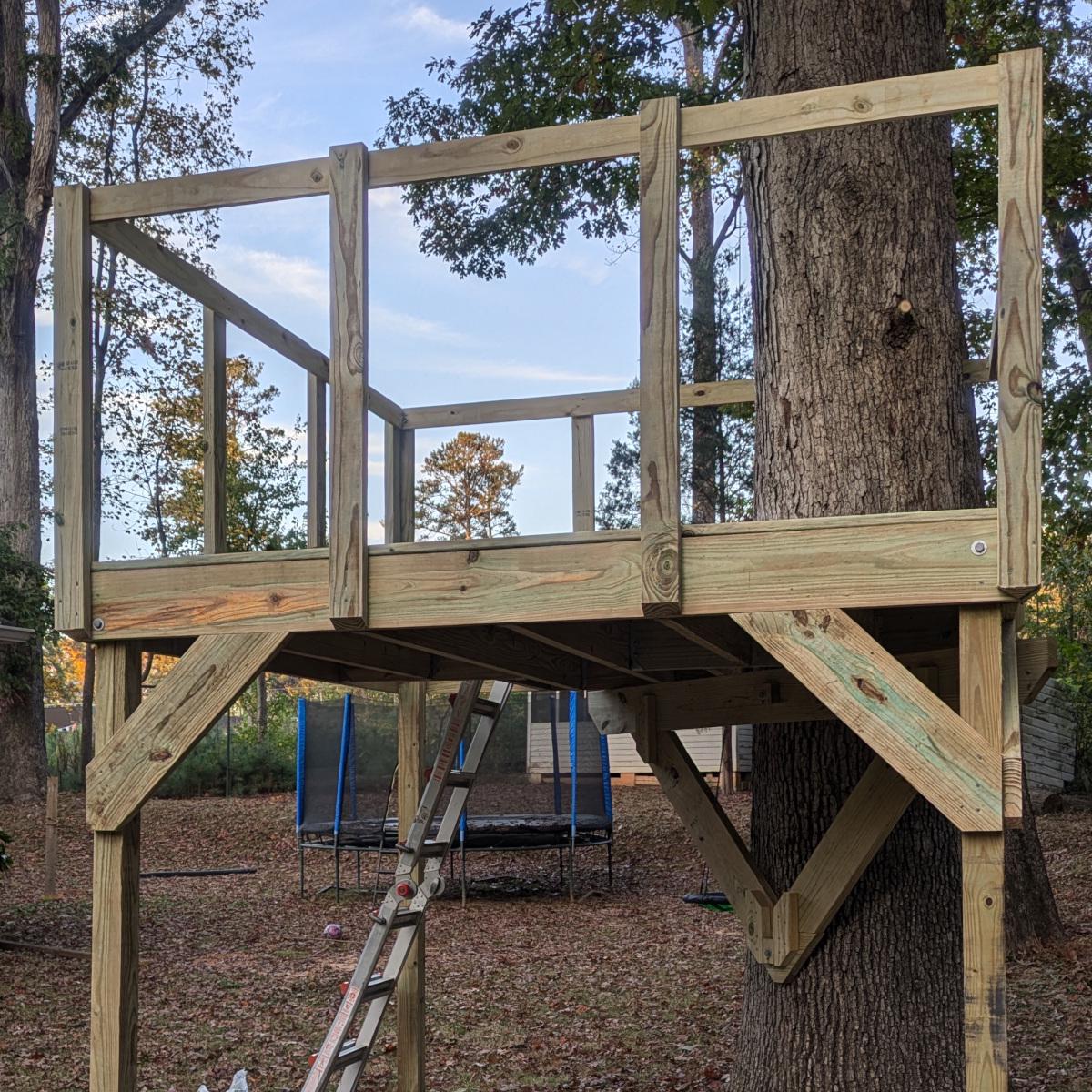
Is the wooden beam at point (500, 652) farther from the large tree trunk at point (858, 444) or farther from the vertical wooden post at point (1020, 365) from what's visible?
the vertical wooden post at point (1020, 365)

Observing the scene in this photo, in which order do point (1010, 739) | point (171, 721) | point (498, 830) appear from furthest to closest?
point (498, 830)
point (171, 721)
point (1010, 739)

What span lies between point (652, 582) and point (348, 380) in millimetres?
1035

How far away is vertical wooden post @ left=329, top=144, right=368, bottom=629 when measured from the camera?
353 cm

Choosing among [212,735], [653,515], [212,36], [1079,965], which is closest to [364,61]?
[212,36]

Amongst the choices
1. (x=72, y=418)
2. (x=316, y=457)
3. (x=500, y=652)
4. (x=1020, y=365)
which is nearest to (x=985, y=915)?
(x=1020, y=365)

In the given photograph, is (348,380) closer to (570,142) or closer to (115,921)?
(570,142)

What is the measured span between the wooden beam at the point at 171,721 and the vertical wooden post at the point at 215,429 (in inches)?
39.5

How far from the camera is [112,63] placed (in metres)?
17.1

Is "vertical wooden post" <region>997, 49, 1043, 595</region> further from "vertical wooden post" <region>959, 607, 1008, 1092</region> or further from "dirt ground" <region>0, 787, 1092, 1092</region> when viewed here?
"dirt ground" <region>0, 787, 1092, 1092</region>

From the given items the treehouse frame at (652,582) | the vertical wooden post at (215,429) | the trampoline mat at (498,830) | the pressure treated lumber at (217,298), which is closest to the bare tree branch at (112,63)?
the trampoline mat at (498,830)

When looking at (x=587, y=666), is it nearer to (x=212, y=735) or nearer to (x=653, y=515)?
(x=653, y=515)

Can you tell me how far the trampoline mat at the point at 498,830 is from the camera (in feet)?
37.6

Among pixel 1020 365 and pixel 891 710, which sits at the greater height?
pixel 1020 365

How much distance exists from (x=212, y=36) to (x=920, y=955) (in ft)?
63.8
